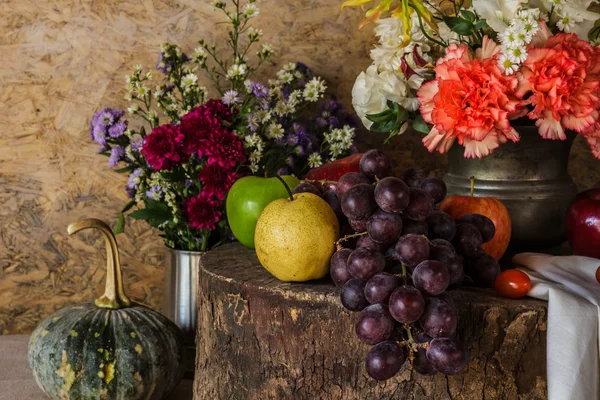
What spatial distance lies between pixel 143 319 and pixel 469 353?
742 millimetres

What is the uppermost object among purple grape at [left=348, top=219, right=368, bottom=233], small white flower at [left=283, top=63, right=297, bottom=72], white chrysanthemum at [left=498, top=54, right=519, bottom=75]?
small white flower at [left=283, top=63, right=297, bottom=72]

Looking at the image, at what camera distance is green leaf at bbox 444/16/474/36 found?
1.28m

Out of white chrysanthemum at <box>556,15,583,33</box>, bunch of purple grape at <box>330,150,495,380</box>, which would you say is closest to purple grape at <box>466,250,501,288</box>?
bunch of purple grape at <box>330,150,495,380</box>

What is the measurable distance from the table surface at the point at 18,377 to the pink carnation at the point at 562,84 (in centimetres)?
100

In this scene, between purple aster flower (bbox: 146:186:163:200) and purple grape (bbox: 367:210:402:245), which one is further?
purple aster flower (bbox: 146:186:163:200)

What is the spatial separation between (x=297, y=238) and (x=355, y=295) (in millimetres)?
151

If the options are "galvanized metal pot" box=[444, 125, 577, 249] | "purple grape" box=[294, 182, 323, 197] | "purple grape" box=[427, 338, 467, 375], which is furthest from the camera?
"galvanized metal pot" box=[444, 125, 577, 249]

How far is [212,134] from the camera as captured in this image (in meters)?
1.51

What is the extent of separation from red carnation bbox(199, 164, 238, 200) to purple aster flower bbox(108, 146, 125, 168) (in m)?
0.26

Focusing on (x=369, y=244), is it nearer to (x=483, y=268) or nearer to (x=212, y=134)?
(x=483, y=268)

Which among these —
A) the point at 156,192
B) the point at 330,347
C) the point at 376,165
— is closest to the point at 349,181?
the point at 376,165

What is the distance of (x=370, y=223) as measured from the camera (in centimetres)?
107

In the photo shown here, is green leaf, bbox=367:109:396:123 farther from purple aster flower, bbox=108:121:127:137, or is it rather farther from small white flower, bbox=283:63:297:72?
purple aster flower, bbox=108:121:127:137

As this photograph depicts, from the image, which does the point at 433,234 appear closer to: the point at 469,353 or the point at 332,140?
the point at 469,353
